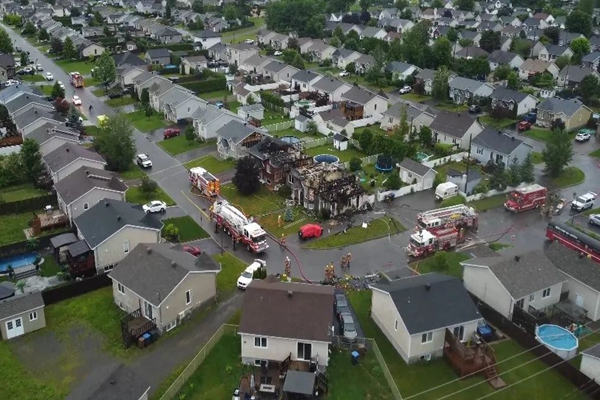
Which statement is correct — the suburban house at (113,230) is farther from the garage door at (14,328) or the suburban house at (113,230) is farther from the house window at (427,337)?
the house window at (427,337)

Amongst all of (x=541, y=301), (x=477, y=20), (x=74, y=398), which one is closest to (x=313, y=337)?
(x=74, y=398)

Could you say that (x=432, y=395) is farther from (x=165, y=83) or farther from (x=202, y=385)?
(x=165, y=83)

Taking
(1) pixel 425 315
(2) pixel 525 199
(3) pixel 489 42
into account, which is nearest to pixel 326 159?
(2) pixel 525 199

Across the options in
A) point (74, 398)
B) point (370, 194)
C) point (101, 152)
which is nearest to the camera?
point (74, 398)

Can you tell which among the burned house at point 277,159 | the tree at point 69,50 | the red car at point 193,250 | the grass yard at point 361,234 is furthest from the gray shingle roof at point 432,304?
the tree at point 69,50

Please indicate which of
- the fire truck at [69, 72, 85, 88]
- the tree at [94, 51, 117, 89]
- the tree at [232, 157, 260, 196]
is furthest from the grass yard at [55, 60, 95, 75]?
the tree at [232, 157, 260, 196]

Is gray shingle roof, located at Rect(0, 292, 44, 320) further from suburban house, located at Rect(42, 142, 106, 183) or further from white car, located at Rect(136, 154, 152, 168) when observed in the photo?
white car, located at Rect(136, 154, 152, 168)
